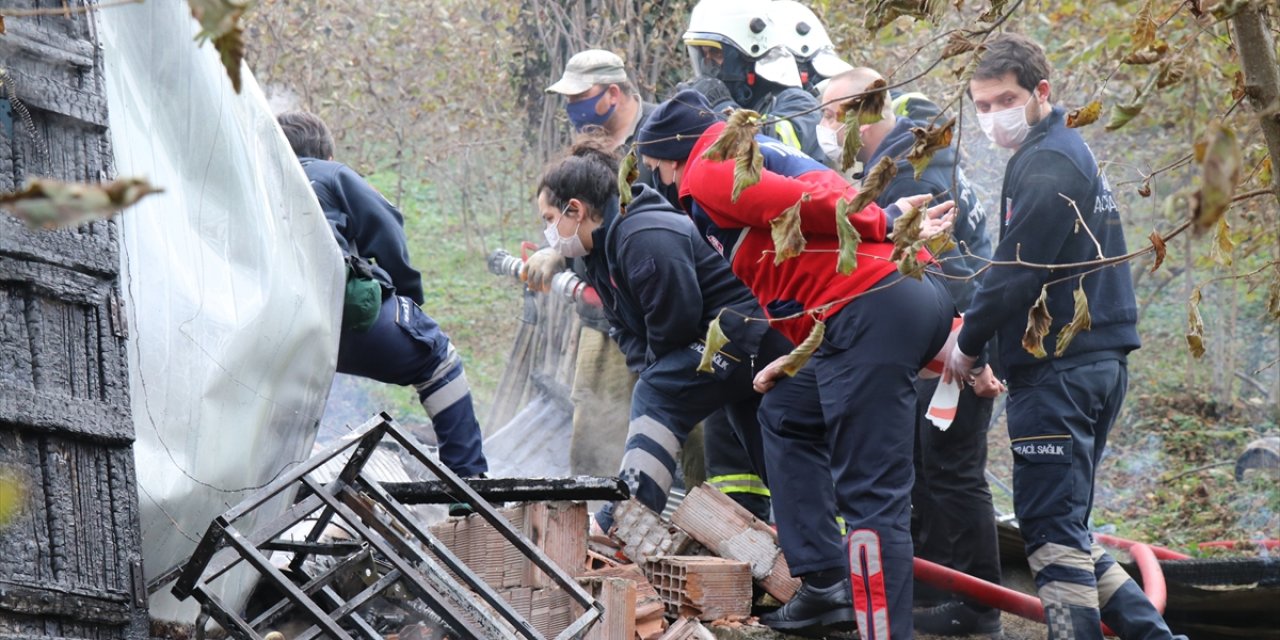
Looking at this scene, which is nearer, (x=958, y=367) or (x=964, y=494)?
(x=958, y=367)

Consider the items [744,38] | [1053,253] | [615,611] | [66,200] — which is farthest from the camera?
[744,38]

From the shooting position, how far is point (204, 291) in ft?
11.8

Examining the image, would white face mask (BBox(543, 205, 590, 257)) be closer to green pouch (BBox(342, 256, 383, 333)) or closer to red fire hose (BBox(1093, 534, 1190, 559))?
green pouch (BBox(342, 256, 383, 333))

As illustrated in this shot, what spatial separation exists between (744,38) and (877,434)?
9.93ft

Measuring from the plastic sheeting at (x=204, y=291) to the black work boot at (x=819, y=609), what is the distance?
1.74m

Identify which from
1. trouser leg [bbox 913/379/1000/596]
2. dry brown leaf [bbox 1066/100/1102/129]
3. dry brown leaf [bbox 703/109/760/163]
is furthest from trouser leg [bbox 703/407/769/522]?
dry brown leaf [bbox 703/109/760/163]

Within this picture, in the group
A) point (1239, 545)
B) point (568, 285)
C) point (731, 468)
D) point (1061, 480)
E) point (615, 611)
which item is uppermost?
point (1061, 480)

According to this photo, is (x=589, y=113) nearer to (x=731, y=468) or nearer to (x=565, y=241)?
(x=565, y=241)

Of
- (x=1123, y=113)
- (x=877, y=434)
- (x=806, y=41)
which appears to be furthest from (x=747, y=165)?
(x=806, y=41)

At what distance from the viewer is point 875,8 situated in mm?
2748

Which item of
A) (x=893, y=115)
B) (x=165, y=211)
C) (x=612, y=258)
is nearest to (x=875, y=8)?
(x=165, y=211)

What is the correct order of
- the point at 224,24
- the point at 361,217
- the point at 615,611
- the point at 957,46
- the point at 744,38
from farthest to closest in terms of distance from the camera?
the point at 744,38 → the point at 361,217 → the point at 615,611 → the point at 957,46 → the point at 224,24

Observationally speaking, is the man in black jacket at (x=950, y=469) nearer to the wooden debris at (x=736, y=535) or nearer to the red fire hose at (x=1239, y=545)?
the wooden debris at (x=736, y=535)

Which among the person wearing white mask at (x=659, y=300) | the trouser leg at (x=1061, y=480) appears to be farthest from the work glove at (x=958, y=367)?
the person wearing white mask at (x=659, y=300)
